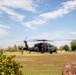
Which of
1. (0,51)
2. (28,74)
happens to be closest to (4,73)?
(0,51)

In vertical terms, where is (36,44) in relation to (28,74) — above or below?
above

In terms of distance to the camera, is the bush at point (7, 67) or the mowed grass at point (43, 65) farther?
the mowed grass at point (43, 65)

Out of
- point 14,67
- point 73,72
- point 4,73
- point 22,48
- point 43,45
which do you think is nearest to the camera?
point 73,72

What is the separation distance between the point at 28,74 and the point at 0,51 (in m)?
9.94

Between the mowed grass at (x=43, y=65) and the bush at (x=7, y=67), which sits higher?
the bush at (x=7, y=67)

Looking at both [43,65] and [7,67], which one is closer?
[7,67]

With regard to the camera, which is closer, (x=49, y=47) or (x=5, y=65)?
(x=5, y=65)

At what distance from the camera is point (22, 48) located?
3888 inches

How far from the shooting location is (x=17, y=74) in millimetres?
11148

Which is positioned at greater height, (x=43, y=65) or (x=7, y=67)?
(x=7, y=67)

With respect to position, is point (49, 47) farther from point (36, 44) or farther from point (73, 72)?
point (73, 72)

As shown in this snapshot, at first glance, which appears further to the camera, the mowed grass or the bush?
the mowed grass

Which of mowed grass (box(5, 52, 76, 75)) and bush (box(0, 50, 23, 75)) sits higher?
bush (box(0, 50, 23, 75))

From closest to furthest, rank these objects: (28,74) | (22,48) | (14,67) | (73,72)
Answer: (73,72)
(14,67)
(28,74)
(22,48)
